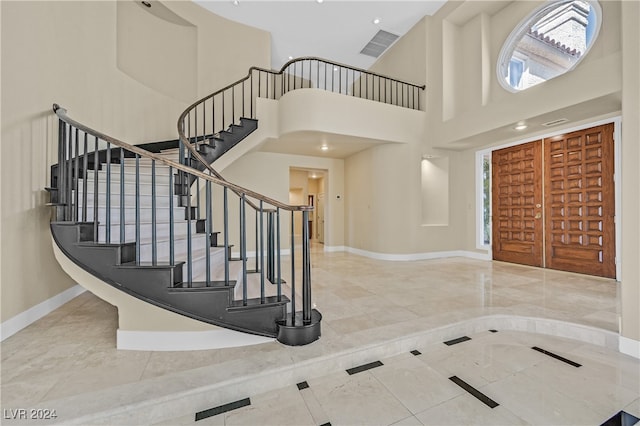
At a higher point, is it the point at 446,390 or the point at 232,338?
the point at 232,338

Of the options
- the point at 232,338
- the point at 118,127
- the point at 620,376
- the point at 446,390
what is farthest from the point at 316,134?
the point at 620,376

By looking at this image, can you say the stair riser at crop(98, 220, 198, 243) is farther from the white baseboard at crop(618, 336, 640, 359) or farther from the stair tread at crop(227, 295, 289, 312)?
the white baseboard at crop(618, 336, 640, 359)

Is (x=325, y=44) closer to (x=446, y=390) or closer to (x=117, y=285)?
(x=117, y=285)

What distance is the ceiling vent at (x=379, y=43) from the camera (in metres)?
6.62

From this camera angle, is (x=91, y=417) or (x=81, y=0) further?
(x=81, y=0)

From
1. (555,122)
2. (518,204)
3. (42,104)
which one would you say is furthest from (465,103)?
(42,104)

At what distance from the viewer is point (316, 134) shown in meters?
5.27

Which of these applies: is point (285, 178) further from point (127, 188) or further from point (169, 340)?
point (169, 340)

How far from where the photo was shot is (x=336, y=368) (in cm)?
199

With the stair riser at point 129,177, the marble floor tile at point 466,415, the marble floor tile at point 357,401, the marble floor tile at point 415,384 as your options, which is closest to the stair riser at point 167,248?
the stair riser at point 129,177

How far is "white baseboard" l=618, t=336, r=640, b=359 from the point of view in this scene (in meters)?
2.11

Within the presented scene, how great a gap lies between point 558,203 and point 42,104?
7414 mm

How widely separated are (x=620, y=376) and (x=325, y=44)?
7.79m

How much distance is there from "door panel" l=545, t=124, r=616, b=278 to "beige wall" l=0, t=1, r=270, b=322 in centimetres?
733
